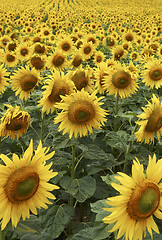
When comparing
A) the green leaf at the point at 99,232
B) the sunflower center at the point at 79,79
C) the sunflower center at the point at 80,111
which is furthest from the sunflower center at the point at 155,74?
the green leaf at the point at 99,232

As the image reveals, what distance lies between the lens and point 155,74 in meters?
4.46

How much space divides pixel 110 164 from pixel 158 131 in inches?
27.0

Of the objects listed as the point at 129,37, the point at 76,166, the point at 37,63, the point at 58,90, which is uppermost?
the point at 129,37

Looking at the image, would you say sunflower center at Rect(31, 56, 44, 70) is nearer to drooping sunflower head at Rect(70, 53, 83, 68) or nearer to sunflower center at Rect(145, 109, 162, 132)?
drooping sunflower head at Rect(70, 53, 83, 68)

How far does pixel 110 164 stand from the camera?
286 cm

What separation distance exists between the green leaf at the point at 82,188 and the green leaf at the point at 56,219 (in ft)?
0.80

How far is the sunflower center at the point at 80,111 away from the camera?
92.0 inches

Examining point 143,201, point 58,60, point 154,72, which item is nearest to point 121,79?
point 154,72

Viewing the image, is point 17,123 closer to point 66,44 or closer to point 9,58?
point 9,58

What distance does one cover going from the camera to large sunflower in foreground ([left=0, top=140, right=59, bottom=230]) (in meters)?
1.42

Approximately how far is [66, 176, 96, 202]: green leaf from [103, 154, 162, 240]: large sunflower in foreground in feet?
3.17

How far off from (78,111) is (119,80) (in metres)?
1.52

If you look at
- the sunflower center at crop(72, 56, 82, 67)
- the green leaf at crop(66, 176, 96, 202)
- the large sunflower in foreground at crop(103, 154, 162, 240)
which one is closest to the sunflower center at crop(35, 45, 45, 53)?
the sunflower center at crop(72, 56, 82, 67)

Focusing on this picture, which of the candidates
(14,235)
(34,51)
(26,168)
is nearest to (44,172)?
(26,168)
